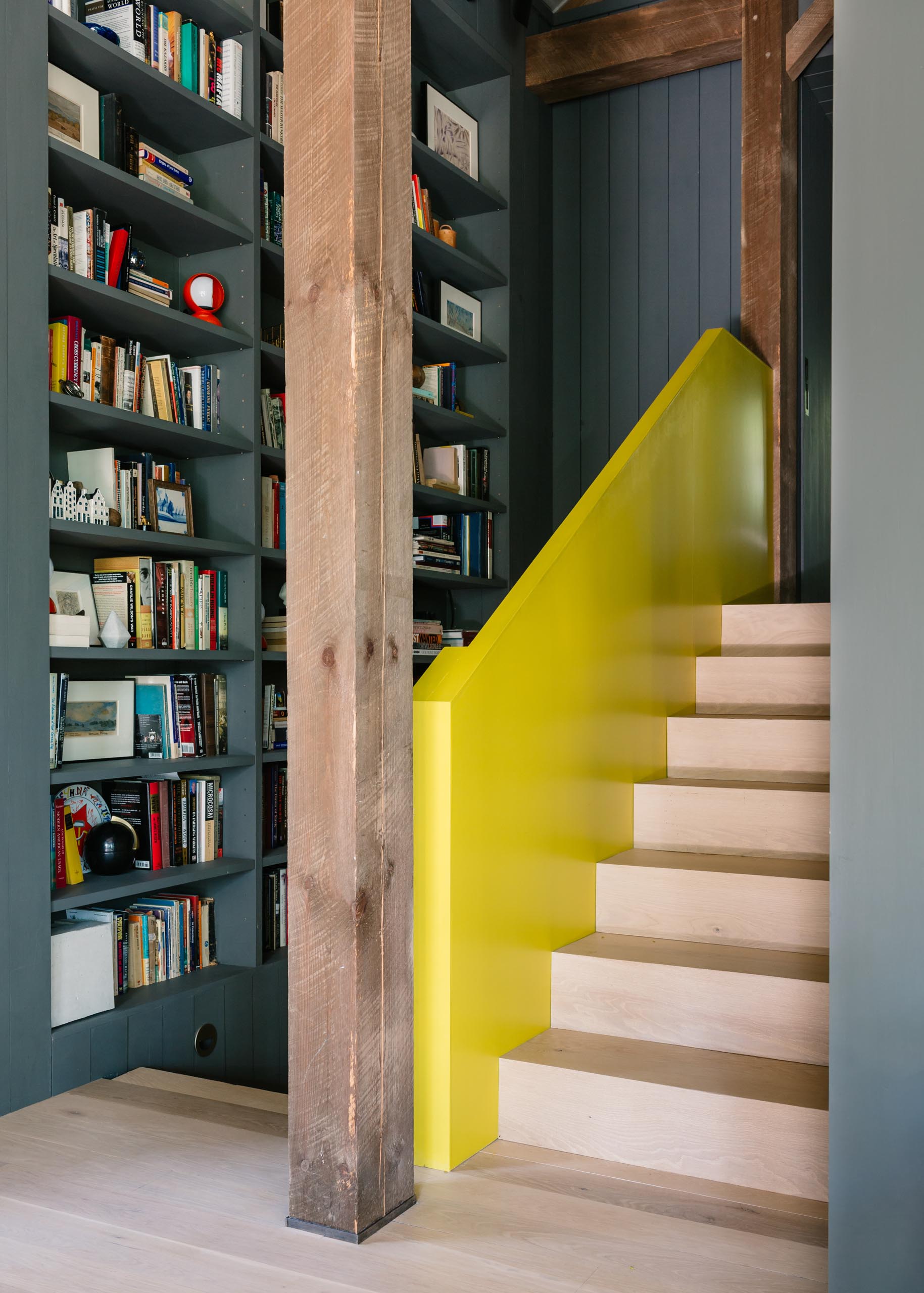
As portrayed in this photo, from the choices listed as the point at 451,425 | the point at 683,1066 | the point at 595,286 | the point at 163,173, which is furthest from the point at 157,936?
the point at 595,286

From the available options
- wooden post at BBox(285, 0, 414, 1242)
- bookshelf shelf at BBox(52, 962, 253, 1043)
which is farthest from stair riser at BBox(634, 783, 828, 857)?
bookshelf shelf at BBox(52, 962, 253, 1043)

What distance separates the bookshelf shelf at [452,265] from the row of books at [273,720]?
5.16 ft

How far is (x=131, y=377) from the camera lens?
2863mm

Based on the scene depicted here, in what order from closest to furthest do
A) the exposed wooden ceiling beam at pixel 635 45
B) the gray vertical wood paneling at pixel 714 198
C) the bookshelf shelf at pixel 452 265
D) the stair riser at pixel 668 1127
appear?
the stair riser at pixel 668 1127 → the bookshelf shelf at pixel 452 265 → the exposed wooden ceiling beam at pixel 635 45 → the gray vertical wood paneling at pixel 714 198

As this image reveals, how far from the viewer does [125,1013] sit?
2.66m

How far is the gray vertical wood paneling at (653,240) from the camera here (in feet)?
15.7

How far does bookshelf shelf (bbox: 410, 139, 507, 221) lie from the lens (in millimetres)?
3838

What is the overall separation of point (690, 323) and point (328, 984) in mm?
3788

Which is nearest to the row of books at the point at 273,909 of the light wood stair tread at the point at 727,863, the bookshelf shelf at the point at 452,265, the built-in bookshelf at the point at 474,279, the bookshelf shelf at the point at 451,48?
the built-in bookshelf at the point at 474,279

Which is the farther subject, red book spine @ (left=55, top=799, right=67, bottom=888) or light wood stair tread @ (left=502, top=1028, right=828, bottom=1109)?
red book spine @ (left=55, top=799, right=67, bottom=888)

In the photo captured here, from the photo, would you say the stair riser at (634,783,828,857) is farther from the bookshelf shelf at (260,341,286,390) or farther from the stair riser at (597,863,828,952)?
the bookshelf shelf at (260,341,286,390)

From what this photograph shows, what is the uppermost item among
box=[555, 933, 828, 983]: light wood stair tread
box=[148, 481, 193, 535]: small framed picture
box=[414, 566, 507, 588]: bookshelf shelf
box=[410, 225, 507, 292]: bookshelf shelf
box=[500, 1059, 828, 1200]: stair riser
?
box=[410, 225, 507, 292]: bookshelf shelf

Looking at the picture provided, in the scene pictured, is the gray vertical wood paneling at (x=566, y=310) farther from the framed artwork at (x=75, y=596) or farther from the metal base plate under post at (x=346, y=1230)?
the metal base plate under post at (x=346, y=1230)

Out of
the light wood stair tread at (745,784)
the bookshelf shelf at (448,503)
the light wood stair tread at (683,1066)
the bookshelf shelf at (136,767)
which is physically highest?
the bookshelf shelf at (448,503)
